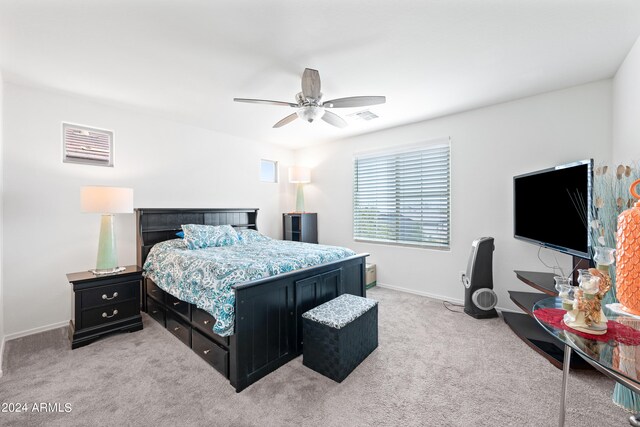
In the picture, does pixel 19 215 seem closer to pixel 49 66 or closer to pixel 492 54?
pixel 49 66

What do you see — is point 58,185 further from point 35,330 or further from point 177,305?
point 177,305

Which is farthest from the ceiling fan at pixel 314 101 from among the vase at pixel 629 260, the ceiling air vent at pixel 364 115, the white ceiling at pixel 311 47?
the vase at pixel 629 260

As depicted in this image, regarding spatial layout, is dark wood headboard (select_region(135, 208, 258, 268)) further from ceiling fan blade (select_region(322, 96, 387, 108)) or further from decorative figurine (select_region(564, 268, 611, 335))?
decorative figurine (select_region(564, 268, 611, 335))

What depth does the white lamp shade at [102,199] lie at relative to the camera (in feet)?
8.93

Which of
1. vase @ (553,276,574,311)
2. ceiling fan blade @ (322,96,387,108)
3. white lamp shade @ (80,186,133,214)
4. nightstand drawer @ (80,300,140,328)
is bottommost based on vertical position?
nightstand drawer @ (80,300,140,328)

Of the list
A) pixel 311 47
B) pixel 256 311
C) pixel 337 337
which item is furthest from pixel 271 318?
pixel 311 47

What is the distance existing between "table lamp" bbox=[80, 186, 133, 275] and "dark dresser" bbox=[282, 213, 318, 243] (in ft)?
9.22

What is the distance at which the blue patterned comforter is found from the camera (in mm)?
2035

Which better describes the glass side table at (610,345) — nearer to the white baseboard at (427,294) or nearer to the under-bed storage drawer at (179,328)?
the white baseboard at (427,294)

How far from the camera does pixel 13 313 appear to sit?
2.83 meters

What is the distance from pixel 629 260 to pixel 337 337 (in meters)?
1.69

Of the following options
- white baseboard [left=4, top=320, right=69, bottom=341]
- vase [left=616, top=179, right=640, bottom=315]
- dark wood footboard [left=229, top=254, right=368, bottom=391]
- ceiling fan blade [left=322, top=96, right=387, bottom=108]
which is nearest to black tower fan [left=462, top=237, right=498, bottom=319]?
dark wood footboard [left=229, top=254, right=368, bottom=391]

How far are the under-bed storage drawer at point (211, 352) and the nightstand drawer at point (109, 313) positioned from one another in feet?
3.24

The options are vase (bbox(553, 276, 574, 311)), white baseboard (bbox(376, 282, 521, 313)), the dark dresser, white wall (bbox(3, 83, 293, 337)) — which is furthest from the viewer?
the dark dresser
